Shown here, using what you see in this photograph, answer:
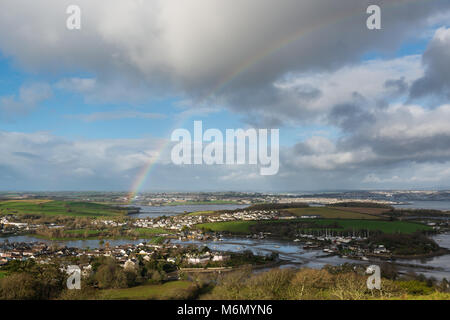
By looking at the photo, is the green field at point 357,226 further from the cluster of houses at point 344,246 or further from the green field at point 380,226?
the cluster of houses at point 344,246

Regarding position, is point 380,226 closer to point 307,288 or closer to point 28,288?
point 307,288

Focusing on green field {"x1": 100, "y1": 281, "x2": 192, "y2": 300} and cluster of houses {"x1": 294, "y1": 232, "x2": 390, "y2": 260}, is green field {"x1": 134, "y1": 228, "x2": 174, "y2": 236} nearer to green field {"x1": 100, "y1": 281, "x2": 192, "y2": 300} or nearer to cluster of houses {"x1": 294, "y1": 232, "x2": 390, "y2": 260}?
cluster of houses {"x1": 294, "y1": 232, "x2": 390, "y2": 260}

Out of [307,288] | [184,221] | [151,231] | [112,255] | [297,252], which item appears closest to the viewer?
[307,288]

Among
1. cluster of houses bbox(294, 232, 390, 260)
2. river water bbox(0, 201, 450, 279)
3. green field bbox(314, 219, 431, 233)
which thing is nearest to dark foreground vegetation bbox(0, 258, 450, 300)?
river water bbox(0, 201, 450, 279)

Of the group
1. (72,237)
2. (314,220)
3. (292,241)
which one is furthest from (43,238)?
(314,220)

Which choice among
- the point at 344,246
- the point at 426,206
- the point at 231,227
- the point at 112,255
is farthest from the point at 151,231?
the point at 426,206

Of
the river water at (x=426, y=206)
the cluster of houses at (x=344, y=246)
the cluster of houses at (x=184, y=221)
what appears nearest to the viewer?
the cluster of houses at (x=344, y=246)

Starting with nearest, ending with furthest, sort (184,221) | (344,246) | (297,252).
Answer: (297,252) < (344,246) < (184,221)

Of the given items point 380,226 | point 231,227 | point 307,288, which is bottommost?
point 231,227

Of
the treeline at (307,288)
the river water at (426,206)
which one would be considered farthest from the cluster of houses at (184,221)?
the river water at (426,206)
